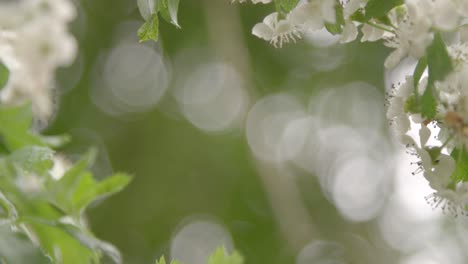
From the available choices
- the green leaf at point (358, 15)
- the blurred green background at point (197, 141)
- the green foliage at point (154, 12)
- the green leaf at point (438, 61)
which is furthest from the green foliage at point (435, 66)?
the blurred green background at point (197, 141)

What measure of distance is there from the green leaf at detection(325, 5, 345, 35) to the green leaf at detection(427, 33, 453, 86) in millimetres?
133

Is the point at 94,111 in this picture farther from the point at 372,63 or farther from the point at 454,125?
the point at 454,125

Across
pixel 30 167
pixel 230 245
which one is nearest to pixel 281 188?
pixel 230 245

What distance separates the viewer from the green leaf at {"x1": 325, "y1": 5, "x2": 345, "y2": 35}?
0.92 m

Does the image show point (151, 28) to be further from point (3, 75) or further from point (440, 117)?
point (440, 117)

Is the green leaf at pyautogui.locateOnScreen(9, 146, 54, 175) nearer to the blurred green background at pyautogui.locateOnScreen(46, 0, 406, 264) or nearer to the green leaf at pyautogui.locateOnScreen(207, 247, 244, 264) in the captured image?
the green leaf at pyautogui.locateOnScreen(207, 247, 244, 264)

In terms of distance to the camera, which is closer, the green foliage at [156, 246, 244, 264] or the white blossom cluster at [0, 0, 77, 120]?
the green foliage at [156, 246, 244, 264]

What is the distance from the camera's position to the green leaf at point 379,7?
2.82 ft

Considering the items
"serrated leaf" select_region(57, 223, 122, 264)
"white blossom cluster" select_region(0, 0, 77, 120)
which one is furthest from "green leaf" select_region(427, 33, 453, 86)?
"white blossom cluster" select_region(0, 0, 77, 120)

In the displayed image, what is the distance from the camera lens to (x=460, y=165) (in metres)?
0.95

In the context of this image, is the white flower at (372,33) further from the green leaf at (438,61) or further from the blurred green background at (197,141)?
the blurred green background at (197,141)

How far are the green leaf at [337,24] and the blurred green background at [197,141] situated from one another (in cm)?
251

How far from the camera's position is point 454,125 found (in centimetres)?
86

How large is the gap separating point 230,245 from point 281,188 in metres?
0.86
